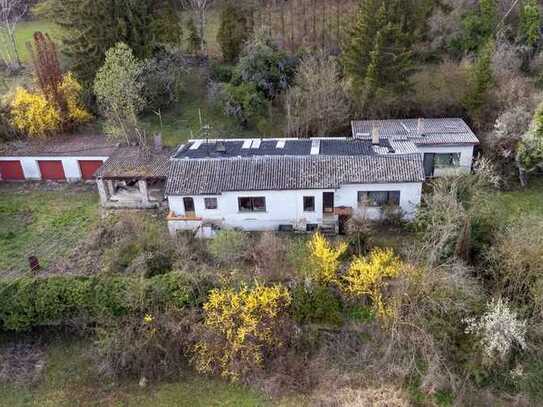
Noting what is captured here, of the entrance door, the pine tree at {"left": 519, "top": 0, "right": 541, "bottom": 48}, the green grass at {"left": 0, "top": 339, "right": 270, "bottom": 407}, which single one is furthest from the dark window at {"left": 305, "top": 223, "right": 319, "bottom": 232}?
the pine tree at {"left": 519, "top": 0, "right": 541, "bottom": 48}

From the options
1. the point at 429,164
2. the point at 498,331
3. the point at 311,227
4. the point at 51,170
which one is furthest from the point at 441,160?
the point at 51,170

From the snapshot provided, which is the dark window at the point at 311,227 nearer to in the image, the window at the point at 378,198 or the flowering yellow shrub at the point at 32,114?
the window at the point at 378,198

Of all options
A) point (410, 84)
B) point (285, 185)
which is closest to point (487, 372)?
point (285, 185)

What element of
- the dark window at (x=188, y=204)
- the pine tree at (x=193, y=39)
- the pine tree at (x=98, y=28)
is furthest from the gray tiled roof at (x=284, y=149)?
the pine tree at (x=193, y=39)

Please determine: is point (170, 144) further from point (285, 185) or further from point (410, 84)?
point (410, 84)

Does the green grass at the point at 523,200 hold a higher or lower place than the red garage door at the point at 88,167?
lower
